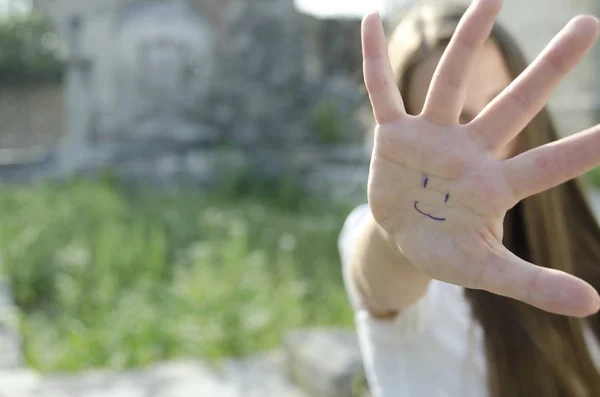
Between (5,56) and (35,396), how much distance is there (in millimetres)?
12281

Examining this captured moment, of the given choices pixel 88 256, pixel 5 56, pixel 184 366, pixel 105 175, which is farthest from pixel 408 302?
pixel 5 56

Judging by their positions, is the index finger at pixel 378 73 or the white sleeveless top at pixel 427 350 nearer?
the index finger at pixel 378 73

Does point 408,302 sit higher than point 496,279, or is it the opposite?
point 496,279

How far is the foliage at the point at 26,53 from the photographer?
1256 centimetres

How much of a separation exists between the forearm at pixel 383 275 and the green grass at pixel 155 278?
5.17 ft

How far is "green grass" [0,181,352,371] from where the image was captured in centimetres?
256

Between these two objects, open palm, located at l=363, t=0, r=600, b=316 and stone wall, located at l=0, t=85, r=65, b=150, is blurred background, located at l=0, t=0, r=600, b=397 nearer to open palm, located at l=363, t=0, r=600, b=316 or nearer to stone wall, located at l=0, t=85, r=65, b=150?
open palm, located at l=363, t=0, r=600, b=316

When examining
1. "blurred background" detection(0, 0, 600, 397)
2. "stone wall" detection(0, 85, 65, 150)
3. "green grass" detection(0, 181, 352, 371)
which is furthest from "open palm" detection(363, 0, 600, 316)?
"stone wall" detection(0, 85, 65, 150)

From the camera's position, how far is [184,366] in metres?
2.30

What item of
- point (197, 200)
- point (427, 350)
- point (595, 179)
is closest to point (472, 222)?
point (427, 350)

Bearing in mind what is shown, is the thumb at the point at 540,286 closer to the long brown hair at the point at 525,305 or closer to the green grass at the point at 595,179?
the long brown hair at the point at 525,305

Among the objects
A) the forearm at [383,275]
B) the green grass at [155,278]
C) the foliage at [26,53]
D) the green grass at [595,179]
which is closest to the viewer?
the forearm at [383,275]

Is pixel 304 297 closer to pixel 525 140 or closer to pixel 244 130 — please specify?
pixel 525 140

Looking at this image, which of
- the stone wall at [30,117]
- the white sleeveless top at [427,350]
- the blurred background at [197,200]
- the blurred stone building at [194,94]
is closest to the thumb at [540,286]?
the white sleeveless top at [427,350]
